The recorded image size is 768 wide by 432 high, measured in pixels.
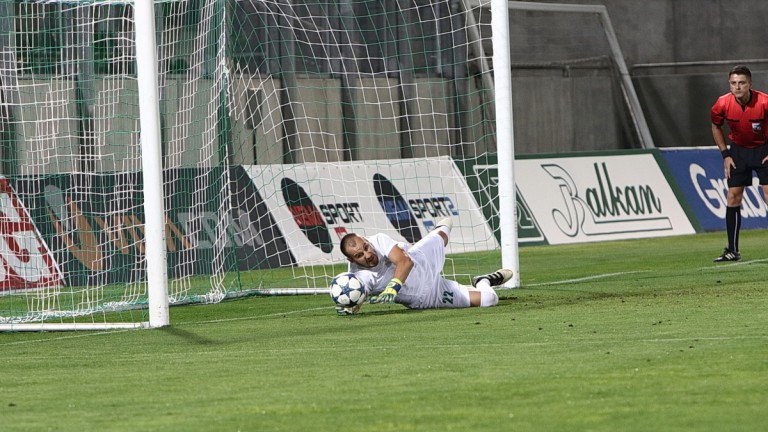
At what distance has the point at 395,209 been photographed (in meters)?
17.1

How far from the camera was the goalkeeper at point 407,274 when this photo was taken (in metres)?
9.55

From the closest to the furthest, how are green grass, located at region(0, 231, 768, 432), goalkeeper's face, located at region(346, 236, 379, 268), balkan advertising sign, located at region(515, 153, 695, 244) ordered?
green grass, located at region(0, 231, 768, 432) → goalkeeper's face, located at region(346, 236, 379, 268) → balkan advertising sign, located at region(515, 153, 695, 244)

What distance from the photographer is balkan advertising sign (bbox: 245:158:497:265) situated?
16.2 m

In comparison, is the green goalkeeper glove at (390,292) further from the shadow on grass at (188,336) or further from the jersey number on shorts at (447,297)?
the shadow on grass at (188,336)

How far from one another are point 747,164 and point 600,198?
563 centimetres

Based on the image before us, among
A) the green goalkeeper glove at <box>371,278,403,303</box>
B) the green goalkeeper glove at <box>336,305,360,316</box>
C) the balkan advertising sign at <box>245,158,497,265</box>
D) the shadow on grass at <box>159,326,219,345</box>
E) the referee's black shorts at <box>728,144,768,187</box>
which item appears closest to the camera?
the shadow on grass at <box>159,326,219,345</box>

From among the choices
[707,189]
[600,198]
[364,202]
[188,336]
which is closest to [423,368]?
[188,336]

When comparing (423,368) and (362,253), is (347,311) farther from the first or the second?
(423,368)

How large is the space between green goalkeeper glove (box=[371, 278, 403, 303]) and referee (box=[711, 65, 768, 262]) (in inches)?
220

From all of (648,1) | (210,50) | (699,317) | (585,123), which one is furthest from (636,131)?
(699,317)

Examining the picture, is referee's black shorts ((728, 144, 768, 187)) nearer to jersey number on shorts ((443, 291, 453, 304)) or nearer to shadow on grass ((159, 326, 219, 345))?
jersey number on shorts ((443, 291, 453, 304))

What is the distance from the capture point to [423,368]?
251 inches

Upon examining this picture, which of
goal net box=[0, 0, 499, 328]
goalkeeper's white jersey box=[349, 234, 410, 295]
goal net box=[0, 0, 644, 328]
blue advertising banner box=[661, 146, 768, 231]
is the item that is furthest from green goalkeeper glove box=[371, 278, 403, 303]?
blue advertising banner box=[661, 146, 768, 231]

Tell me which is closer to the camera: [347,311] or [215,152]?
[347,311]
